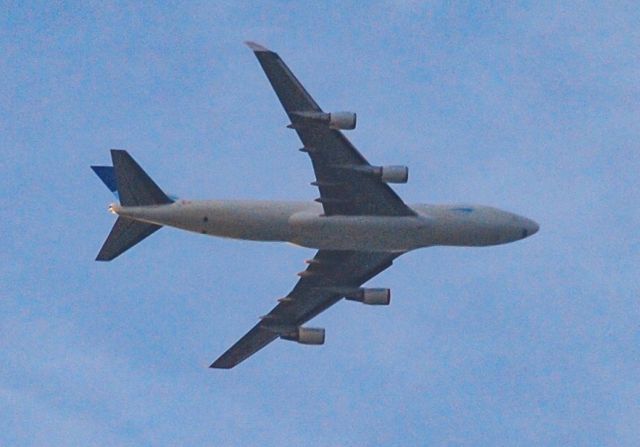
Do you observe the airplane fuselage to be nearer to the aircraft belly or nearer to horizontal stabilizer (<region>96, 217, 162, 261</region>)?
the aircraft belly

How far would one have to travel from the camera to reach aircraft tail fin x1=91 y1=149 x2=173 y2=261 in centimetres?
8538

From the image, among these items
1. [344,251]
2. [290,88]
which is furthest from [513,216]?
[290,88]

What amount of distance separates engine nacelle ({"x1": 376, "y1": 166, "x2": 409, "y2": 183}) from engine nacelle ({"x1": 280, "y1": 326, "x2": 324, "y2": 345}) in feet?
44.2

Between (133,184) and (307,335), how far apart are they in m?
15.5

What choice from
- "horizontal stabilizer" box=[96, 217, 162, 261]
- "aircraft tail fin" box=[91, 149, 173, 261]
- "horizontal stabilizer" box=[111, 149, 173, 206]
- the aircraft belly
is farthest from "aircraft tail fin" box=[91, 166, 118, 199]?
the aircraft belly

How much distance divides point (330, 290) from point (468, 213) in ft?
34.2

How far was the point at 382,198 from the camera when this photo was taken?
8556 cm

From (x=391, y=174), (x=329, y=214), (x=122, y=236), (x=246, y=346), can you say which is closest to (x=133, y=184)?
(x=122, y=236)

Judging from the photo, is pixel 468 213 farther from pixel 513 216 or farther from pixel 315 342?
pixel 315 342

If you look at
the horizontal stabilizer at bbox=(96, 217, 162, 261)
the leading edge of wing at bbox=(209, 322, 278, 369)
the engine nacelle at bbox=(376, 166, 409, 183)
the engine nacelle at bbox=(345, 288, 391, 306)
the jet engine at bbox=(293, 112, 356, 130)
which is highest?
the jet engine at bbox=(293, 112, 356, 130)

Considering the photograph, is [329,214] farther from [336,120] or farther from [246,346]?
[246,346]

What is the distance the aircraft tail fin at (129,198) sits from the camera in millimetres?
85375

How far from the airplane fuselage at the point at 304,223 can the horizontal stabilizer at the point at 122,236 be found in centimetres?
115

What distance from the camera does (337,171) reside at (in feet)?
278
